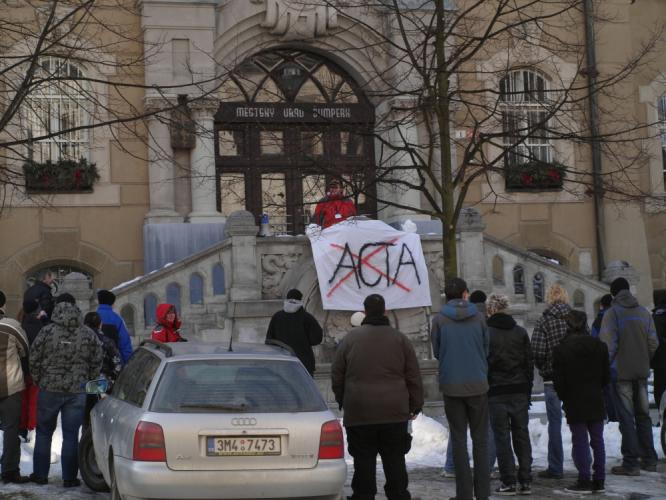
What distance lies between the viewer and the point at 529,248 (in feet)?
72.3

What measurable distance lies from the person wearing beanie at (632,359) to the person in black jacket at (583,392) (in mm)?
1148

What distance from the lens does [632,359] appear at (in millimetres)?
12008

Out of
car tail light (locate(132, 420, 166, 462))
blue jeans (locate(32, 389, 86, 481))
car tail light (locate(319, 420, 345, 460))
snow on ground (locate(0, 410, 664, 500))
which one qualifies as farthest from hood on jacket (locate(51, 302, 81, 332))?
car tail light (locate(319, 420, 345, 460))

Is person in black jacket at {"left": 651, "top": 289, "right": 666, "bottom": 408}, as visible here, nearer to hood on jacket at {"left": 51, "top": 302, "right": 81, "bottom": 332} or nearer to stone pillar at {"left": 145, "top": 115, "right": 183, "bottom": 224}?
hood on jacket at {"left": 51, "top": 302, "right": 81, "bottom": 332}

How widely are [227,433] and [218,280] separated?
9393mm

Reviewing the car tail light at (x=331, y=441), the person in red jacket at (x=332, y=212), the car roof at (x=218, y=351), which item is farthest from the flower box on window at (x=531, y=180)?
the car tail light at (x=331, y=441)

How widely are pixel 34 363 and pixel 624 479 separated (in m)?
5.86

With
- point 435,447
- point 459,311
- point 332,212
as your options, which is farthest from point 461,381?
point 332,212

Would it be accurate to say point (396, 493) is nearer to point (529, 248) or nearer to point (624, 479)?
point (624, 479)

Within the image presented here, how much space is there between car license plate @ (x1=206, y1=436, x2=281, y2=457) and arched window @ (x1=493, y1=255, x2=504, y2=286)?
11.0 metres

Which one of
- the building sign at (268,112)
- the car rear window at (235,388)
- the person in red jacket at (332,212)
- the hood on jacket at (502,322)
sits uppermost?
the building sign at (268,112)

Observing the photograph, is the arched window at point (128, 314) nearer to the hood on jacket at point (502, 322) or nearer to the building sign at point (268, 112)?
the building sign at point (268, 112)

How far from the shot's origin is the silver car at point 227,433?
7.94 metres

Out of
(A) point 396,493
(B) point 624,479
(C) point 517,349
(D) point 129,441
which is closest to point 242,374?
(D) point 129,441
